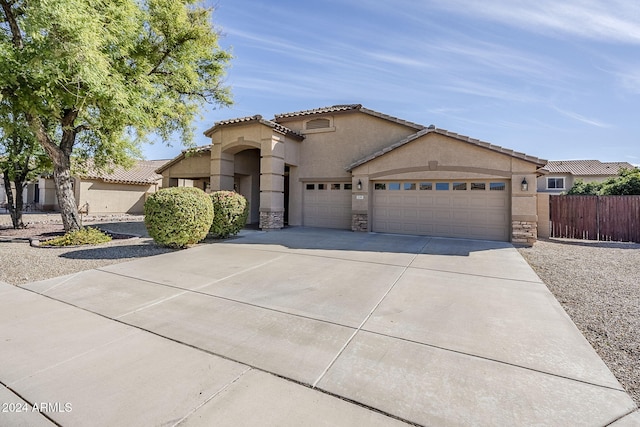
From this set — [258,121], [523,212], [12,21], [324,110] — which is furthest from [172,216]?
[523,212]

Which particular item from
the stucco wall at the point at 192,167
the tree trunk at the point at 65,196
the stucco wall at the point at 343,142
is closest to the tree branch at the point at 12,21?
the tree trunk at the point at 65,196

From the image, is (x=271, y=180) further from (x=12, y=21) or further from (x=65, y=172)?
(x=12, y=21)

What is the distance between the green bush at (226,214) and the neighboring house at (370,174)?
2.80m

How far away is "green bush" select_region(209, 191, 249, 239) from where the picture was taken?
10734 millimetres

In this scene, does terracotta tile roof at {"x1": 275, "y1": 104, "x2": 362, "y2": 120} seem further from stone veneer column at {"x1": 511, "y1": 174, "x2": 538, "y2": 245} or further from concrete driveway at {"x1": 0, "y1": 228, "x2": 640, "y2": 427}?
concrete driveway at {"x1": 0, "y1": 228, "x2": 640, "y2": 427}

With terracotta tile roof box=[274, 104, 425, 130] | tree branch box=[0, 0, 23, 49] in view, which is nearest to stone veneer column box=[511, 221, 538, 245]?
terracotta tile roof box=[274, 104, 425, 130]

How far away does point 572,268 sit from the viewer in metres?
7.43

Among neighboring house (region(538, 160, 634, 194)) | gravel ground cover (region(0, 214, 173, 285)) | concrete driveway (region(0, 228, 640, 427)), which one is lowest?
concrete driveway (region(0, 228, 640, 427))

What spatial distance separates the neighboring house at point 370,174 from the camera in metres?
11.5

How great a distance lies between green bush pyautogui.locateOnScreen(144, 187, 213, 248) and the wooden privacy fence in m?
14.4

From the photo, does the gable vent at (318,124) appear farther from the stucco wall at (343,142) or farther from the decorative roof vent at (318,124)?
the stucco wall at (343,142)

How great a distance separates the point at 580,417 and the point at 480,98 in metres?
14.1

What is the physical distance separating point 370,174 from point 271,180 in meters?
4.66

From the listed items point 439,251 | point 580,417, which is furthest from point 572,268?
point 580,417
